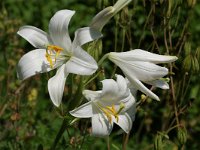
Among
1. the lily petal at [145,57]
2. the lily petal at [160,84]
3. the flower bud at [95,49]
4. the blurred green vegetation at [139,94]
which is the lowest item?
the blurred green vegetation at [139,94]

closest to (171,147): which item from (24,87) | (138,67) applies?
(24,87)

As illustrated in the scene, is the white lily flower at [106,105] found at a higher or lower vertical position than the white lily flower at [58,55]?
lower

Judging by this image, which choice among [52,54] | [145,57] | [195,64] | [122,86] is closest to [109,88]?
[122,86]

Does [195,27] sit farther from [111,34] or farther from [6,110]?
[6,110]

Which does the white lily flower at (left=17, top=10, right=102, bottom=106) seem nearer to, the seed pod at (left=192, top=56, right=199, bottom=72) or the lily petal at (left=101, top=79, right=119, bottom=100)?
the lily petal at (left=101, top=79, right=119, bottom=100)

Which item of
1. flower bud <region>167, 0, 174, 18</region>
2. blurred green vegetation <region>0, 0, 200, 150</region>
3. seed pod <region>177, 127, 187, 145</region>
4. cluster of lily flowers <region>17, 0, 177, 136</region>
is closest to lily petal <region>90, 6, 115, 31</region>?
cluster of lily flowers <region>17, 0, 177, 136</region>

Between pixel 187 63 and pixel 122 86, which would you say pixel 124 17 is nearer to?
pixel 187 63

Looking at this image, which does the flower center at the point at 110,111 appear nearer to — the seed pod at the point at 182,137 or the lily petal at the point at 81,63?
the lily petal at the point at 81,63

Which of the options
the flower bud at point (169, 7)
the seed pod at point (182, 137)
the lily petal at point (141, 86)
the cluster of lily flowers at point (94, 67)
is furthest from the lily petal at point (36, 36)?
the seed pod at point (182, 137)
